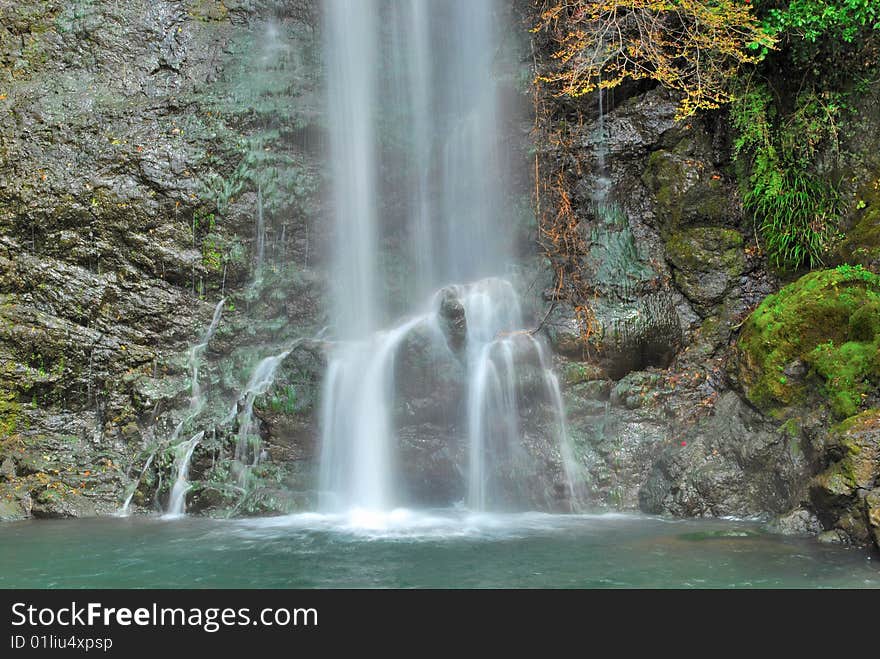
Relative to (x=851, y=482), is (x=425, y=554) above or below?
below

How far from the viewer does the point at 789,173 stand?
10219 millimetres

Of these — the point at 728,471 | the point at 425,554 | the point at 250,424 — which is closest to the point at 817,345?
the point at 728,471

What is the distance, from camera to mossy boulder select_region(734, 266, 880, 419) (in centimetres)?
770

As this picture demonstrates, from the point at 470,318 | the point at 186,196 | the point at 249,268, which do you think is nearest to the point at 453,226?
the point at 470,318

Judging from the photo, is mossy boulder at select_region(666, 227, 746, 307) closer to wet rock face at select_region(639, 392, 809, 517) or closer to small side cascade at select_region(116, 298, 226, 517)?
wet rock face at select_region(639, 392, 809, 517)

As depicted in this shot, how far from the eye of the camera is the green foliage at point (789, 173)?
32.3ft

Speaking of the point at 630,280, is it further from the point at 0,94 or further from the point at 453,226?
the point at 0,94

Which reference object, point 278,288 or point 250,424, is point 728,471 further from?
point 278,288

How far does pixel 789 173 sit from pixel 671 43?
2569 mm

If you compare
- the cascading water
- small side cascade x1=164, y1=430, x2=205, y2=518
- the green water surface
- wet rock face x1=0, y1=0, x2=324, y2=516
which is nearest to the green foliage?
the cascading water

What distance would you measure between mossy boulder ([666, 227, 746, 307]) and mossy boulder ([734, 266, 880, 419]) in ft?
3.76

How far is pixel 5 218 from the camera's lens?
36.8ft

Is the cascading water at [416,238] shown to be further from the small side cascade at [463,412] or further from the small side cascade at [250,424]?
the small side cascade at [250,424]
